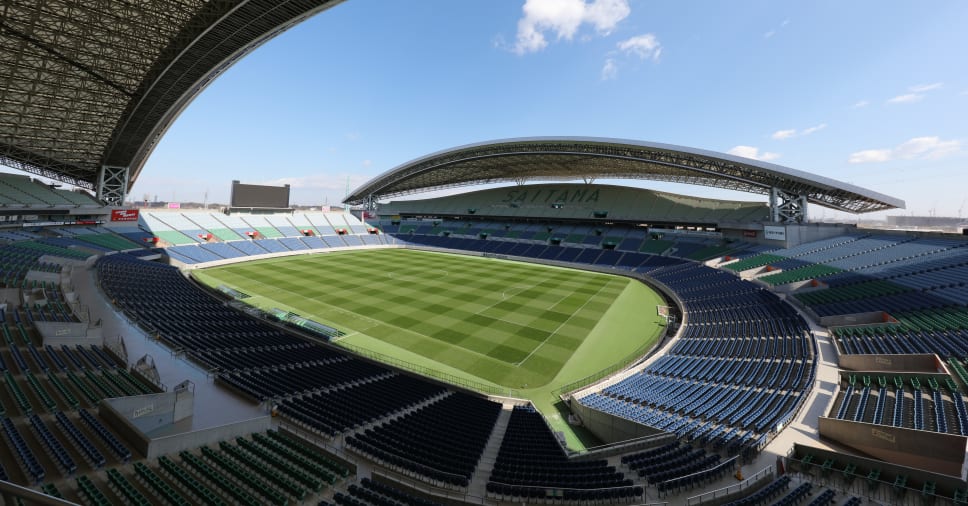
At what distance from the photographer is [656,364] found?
18672mm

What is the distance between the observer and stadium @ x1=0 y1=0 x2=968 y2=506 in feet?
29.8

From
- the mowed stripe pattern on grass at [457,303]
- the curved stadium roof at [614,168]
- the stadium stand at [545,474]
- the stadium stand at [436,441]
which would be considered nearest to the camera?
the stadium stand at [545,474]

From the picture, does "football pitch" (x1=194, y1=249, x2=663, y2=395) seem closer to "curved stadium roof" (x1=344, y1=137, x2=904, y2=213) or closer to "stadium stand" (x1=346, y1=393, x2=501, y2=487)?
"stadium stand" (x1=346, y1=393, x2=501, y2=487)

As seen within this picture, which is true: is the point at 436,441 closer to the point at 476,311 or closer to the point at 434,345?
the point at 434,345

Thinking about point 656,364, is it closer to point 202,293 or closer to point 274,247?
point 202,293

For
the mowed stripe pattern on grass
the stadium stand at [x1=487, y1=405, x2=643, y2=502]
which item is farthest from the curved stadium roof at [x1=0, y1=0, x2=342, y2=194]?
the stadium stand at [x1=487, y1=405, x2=643, y2=502]

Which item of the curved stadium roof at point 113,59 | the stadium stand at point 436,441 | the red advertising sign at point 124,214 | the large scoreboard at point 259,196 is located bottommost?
the stadium stand at point 436,441

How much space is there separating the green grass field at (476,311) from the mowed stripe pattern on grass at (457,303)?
8 cm

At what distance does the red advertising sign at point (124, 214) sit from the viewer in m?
46.8

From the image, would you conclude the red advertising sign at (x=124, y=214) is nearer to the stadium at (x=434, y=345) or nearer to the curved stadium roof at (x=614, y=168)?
the stadium at (x=434, y=345)

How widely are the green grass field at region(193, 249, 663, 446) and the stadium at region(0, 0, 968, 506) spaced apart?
286 millimetres

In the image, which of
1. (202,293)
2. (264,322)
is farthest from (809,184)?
(202,293)

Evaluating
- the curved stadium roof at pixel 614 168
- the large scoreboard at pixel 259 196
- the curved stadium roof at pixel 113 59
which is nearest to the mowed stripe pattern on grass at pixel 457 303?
the curved stadium roof at pixel 614 168

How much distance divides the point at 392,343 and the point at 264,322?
29.9ft
